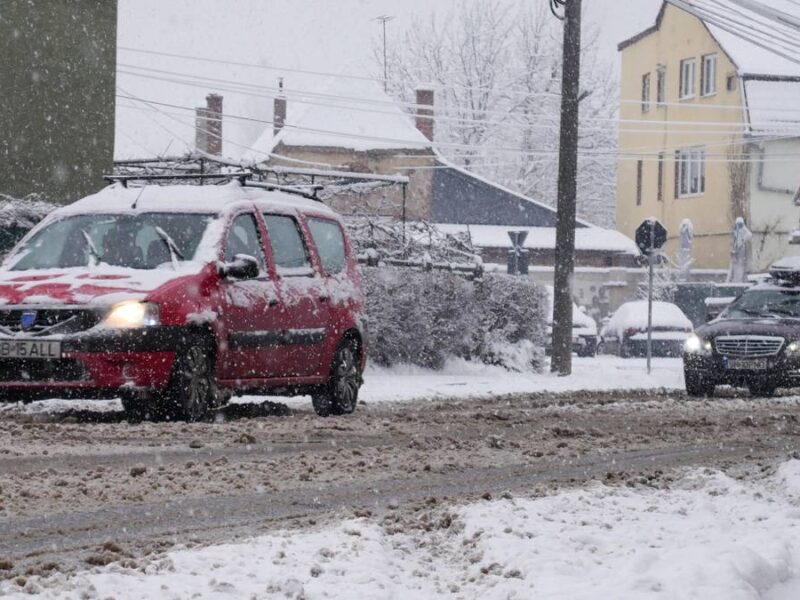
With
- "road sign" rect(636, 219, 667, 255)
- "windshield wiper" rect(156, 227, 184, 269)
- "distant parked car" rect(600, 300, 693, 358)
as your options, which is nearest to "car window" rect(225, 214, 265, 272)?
"windshield wiper" rect(156, 227, 184, 269)

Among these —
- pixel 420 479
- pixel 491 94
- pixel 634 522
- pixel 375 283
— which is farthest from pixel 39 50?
pixel 491 94

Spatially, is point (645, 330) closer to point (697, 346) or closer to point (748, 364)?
point (697, 346)

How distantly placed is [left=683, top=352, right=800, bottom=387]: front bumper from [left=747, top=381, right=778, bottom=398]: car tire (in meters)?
0.07

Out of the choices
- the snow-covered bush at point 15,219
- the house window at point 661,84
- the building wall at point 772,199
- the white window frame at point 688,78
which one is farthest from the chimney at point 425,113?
the snow-covered bush at point 15,219

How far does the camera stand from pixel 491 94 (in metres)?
69.5

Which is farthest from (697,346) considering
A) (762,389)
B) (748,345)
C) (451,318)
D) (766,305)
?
(451,318)

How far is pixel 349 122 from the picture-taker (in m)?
60.3

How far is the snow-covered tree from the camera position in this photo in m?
69.4

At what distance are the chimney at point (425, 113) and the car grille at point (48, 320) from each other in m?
51.2

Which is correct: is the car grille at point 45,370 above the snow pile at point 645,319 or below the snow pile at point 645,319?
above

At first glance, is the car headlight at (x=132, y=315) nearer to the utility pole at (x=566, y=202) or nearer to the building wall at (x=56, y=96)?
the building wall at (x=56, y=96)

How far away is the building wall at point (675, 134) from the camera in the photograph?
2256 inches

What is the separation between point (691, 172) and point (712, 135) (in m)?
2.48

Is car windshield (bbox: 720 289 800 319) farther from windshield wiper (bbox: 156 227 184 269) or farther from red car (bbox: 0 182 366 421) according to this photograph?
windshield wiper (bbox: 156 227 184 269)
